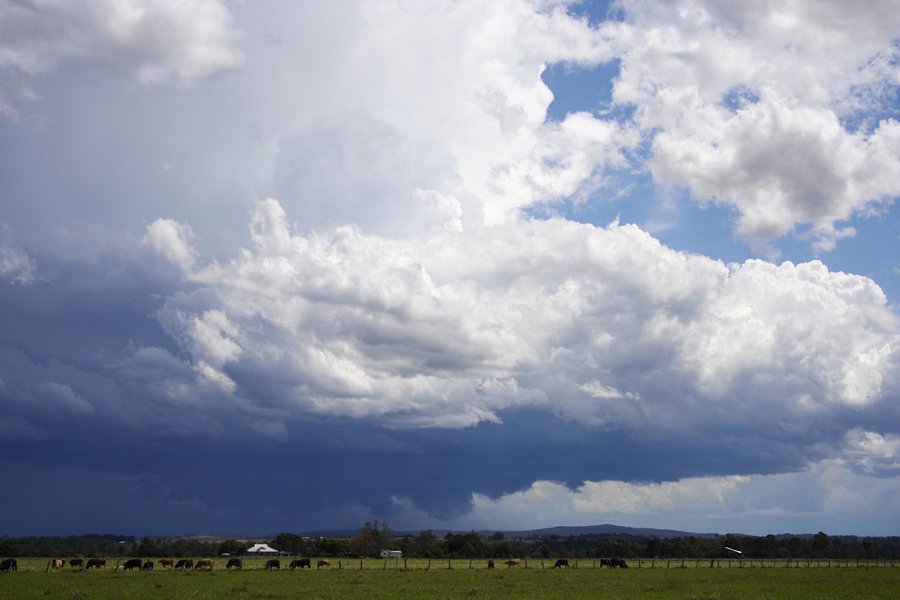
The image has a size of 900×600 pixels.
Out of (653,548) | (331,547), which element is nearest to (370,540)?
(331,547)

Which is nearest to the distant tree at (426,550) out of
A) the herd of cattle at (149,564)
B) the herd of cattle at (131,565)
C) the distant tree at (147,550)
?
the distant tree at (147,550)

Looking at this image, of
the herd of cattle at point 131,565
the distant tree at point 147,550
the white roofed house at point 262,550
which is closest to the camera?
the herd of cattle at point 131,565

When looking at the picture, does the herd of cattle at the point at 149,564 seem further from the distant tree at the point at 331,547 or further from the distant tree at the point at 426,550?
the distant tree at the point at 331,547

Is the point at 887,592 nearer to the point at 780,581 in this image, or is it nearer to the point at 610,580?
the point at 780,581

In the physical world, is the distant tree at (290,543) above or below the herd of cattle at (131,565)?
below

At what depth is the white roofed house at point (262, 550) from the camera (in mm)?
182137

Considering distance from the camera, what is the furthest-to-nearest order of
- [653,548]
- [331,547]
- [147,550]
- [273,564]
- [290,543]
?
[290,543] < [653,548] < [147,550] < [331,547] < [273,564]

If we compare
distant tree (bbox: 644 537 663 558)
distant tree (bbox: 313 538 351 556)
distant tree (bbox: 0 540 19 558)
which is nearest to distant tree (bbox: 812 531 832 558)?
distant tree (bbox: 644 537 663 558)

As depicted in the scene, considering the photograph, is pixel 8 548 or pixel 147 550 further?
pixel 147 550

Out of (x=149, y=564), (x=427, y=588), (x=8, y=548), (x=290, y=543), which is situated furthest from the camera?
(x=290, y=543)

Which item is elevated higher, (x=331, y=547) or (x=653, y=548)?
(x=331, y=547)

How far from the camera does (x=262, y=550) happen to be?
18625 centimetres

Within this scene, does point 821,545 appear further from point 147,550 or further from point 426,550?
point 147,550

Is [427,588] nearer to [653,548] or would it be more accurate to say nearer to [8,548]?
[8,548]
